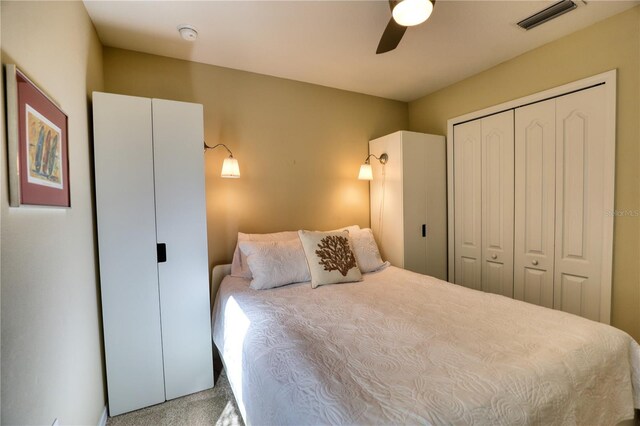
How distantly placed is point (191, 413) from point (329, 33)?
2676 millimetres

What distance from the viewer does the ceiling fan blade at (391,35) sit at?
1.52 meters

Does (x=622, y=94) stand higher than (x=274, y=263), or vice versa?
(x=622, y=94)

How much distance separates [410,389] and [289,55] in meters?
2.36

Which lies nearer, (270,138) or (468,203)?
(270,138)

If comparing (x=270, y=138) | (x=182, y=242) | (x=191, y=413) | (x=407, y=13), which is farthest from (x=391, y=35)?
(x=191, y=413)

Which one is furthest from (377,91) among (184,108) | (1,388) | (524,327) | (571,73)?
(1,388)

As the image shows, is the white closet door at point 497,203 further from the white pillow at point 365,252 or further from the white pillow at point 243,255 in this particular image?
the white pillow at point 243,255

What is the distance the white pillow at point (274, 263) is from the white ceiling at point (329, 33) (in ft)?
4.93

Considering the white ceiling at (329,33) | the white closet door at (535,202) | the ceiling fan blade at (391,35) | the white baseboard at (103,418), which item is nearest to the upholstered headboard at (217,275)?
the white baseboard at (103,418)

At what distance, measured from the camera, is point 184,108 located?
6.32ft

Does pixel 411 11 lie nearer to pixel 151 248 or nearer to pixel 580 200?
pixel 580 200

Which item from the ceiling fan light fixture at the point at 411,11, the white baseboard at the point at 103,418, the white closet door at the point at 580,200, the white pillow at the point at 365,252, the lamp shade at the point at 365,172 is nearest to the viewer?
the ceiling fan light fixture at the point at 411,11

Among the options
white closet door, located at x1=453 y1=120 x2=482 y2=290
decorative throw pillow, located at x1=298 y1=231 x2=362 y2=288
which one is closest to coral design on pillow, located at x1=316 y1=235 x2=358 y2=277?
decorative throw pillow, located at x1=298 y1=231 x2=362 y2=288

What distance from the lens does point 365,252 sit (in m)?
2.52
